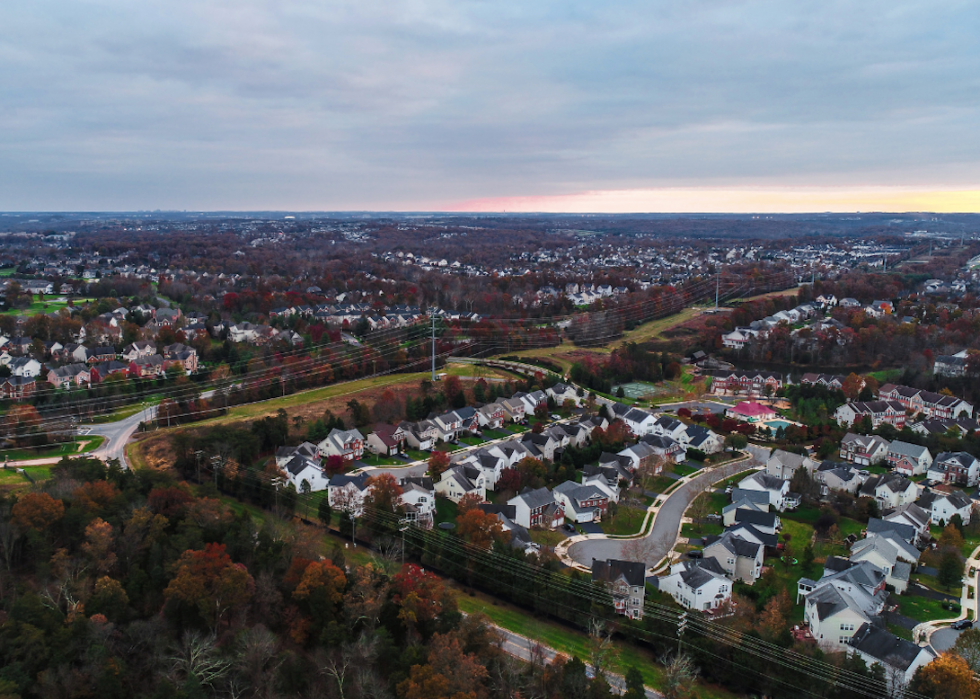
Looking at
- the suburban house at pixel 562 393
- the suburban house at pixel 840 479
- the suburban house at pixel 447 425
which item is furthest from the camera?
the suburban house at pixel 562 393

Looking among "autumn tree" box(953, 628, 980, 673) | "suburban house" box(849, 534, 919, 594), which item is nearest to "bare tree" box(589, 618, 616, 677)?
"autumn tree" box(953, 628, 980, 673)

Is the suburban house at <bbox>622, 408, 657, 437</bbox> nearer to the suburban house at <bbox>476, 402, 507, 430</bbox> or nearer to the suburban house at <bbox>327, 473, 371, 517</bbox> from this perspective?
the suburban house at <bbox>476, 402, 507, 430</bbox>

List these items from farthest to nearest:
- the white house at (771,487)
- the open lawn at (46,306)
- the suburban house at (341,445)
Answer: the open lawn at (46,306) < the suburban house at (341,445) < the white house at (771,487)

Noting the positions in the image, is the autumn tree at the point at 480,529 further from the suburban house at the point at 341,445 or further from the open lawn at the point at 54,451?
the open lawn at the point at 54,451

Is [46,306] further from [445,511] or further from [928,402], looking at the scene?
[928,402]

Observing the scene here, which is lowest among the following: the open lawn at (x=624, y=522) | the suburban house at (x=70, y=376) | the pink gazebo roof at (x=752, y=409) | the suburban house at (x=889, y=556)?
the open lawn at (x=624, y=522)

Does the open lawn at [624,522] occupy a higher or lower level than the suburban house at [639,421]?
lower

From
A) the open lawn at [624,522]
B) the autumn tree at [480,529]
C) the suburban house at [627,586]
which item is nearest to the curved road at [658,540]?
the open lawn at [624,522]
